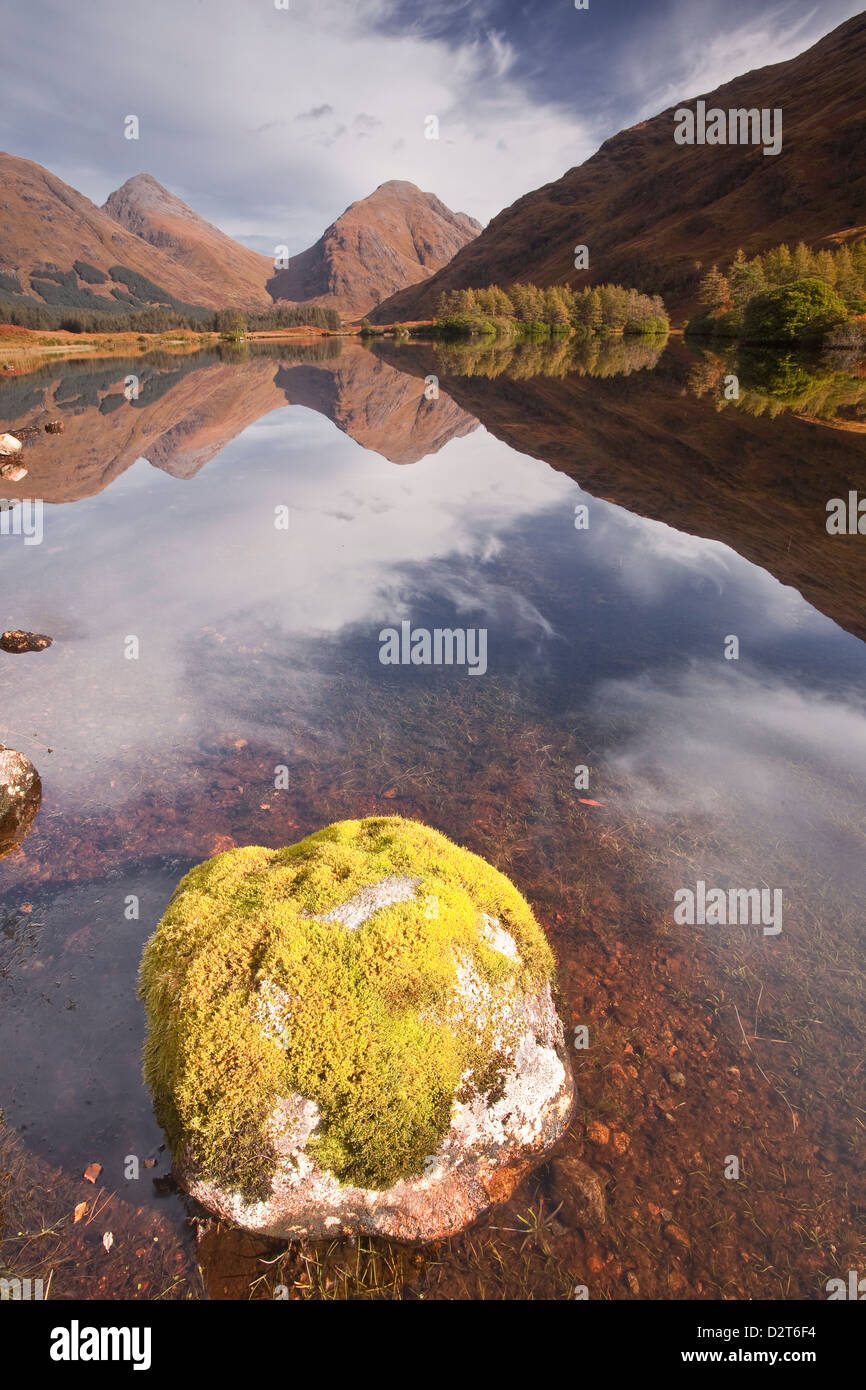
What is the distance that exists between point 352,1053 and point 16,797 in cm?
606

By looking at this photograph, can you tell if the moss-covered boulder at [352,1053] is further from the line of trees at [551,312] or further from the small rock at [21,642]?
the line of trees at [551,312]

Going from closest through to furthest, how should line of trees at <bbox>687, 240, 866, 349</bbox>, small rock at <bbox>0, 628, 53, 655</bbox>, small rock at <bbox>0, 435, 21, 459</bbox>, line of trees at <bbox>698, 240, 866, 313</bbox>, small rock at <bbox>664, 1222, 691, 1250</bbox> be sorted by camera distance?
small rock at <bbox>664, 1222, 691, 1250</bbox> → small rock at <bbox>0, 628, 53, 655</bbox> → small rock at <bbox>0, 435, 21, 459</bbox> → line of trees at <bbox>687, 240, 866, 349</bbox> → line of trees at <bbox>698, 240, 866, 313</bbox>

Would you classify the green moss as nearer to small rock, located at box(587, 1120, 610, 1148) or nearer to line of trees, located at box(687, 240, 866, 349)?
small rock, located at box(587, 1120, 610, 1148)

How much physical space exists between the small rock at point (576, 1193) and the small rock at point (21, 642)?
12.3 metres

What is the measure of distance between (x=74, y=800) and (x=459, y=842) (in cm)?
523

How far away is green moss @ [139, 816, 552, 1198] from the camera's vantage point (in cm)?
444

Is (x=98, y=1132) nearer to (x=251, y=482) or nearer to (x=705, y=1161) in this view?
(x=705, y=1161)

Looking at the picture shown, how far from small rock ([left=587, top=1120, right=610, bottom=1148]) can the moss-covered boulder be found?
0.86 ft

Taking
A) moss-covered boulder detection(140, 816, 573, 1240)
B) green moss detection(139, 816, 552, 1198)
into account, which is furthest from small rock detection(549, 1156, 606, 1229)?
green moss detection(139, 816, 552, 1198)

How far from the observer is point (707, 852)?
7668 mm

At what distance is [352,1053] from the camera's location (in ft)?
15.1

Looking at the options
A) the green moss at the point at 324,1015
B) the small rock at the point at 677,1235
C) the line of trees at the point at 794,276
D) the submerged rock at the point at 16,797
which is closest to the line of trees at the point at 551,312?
the line of trees at the point at 794,276

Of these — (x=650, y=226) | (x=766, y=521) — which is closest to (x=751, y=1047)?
(x=766, y=521)

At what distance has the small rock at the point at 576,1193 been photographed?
176 inches
